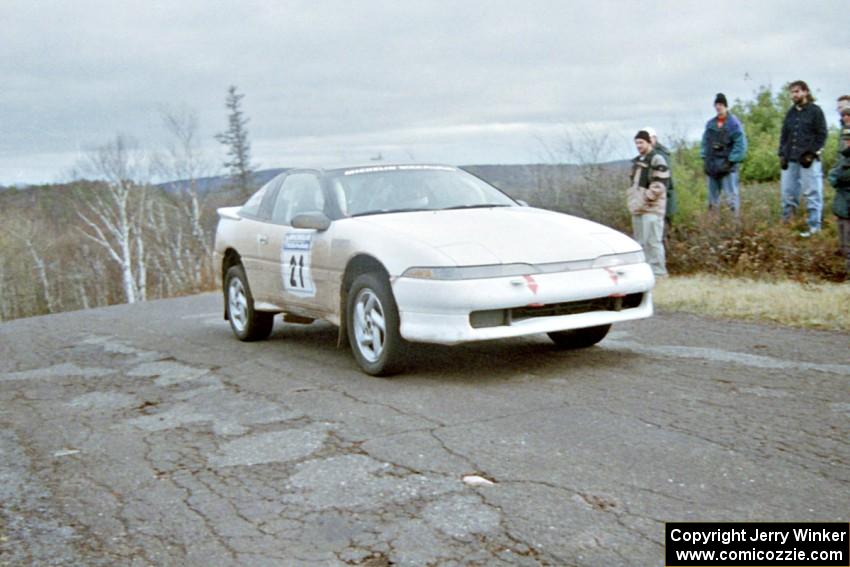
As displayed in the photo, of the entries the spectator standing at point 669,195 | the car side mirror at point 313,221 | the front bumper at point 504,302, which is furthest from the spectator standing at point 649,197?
the car side mirror at point 313,221

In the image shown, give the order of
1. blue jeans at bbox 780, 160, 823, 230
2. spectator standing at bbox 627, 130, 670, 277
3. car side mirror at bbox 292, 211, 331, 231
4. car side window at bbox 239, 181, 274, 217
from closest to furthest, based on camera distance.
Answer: car side mirror at bbox 292, 211, 331, 231 → car side window at bbox 239, 181, 274, 217 → spectator standing at bbox 627, 130, 670, 277 → blue jeans at bbox 780, 160, 823, 230

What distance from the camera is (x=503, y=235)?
640 centimetres

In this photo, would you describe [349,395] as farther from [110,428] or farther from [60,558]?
[60,558]

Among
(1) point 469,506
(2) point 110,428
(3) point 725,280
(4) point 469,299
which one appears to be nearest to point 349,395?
(4) point 469,299

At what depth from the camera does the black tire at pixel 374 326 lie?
6285mm

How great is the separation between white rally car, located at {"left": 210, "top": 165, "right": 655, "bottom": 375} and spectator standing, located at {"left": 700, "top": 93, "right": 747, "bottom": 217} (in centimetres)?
591

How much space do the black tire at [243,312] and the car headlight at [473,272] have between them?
283 centimetres

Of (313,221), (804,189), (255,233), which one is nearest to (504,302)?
(313,221)

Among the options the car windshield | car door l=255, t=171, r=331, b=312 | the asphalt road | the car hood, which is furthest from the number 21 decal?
the car hood

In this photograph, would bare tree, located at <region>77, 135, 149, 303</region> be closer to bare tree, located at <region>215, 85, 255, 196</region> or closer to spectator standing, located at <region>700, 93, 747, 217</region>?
bare tree, located at <region>215, 85, 255, 196</region>

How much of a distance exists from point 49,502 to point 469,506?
6.28 feet

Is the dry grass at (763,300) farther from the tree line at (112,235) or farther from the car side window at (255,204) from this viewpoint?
the tree line at (112,235)

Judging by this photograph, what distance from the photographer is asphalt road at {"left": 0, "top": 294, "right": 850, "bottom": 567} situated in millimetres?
3520

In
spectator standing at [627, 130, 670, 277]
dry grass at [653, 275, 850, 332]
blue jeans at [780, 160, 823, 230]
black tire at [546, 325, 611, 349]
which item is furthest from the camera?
blue jeans at [780, 160, 823, 230]
